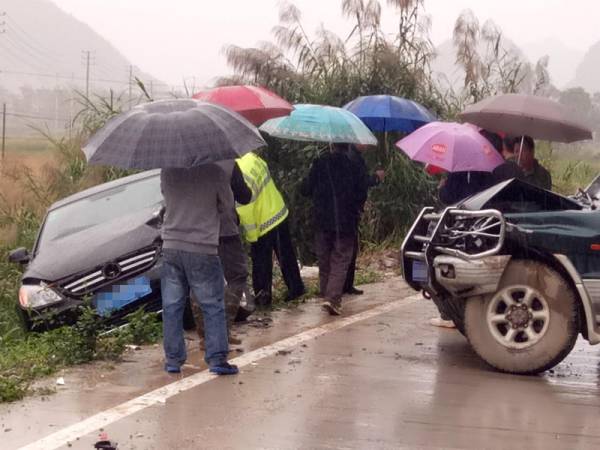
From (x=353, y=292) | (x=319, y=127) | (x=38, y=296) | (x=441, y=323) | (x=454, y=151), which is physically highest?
(x=319, y=127)

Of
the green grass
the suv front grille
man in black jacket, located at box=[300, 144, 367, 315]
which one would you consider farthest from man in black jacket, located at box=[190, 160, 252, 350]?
man in black jacket, located at box=[300, 144, 367, 315]

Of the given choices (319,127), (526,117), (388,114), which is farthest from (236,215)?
(388,114)

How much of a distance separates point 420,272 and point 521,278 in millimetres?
865

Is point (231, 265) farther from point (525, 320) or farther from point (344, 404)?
point (525, 320)

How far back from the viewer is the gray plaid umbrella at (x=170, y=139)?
269 inches

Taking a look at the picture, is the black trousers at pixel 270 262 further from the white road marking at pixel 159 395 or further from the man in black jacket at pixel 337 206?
the white road marking at pixel 159 395

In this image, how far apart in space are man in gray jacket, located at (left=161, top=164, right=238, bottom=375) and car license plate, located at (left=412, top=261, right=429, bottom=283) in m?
1.54

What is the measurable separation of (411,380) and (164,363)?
1.78m

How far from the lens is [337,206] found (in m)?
9.91

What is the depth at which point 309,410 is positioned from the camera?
643 centimetres

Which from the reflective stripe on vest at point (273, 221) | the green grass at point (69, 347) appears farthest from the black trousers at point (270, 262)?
the green grass at point (69, 347)

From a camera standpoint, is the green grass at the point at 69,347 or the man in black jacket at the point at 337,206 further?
the man in black jacket at the point at 337,206

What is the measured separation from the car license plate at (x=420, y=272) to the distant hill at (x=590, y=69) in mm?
115140

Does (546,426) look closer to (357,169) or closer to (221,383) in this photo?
(221,383)
